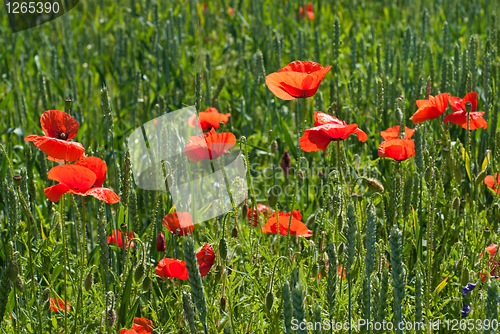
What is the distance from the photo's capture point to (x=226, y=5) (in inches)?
169

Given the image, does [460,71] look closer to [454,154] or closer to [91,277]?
[454,154]

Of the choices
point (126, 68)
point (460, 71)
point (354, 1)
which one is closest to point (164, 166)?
point (460, 71)

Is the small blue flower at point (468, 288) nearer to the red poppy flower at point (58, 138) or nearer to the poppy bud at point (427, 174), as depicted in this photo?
the poppy bud at point (427, 174)

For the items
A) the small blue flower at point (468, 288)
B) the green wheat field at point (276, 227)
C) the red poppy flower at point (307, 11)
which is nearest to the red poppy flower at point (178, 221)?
the green wheat field at point (276, 227)

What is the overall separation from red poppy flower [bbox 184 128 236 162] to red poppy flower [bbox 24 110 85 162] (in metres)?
0.29

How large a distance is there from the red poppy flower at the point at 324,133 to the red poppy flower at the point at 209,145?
21 cm

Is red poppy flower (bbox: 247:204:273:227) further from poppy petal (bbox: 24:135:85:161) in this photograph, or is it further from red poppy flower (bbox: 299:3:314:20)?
red poppy flower (bbox: 299:3:314:20)

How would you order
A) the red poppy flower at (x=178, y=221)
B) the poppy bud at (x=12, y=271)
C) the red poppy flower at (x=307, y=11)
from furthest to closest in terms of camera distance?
1. the red poppy flower at (x=307, y=11)
2. the red poppy flower at (x=178, y=221)
3. the poppy bud at (x=12, y=271)

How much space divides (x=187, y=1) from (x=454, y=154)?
126 inches

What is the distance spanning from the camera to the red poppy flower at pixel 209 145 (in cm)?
136

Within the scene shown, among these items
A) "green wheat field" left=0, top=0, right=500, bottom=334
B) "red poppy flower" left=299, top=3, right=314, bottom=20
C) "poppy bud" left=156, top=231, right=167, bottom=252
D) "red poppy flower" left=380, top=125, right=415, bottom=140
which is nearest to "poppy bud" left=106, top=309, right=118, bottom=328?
"green wheat field" left=0, top=0, right=500, bottom=334

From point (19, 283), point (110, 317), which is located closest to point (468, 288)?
point (110, 317)

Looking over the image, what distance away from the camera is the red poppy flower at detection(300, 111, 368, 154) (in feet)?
3.96

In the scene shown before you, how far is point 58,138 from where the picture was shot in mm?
1352
